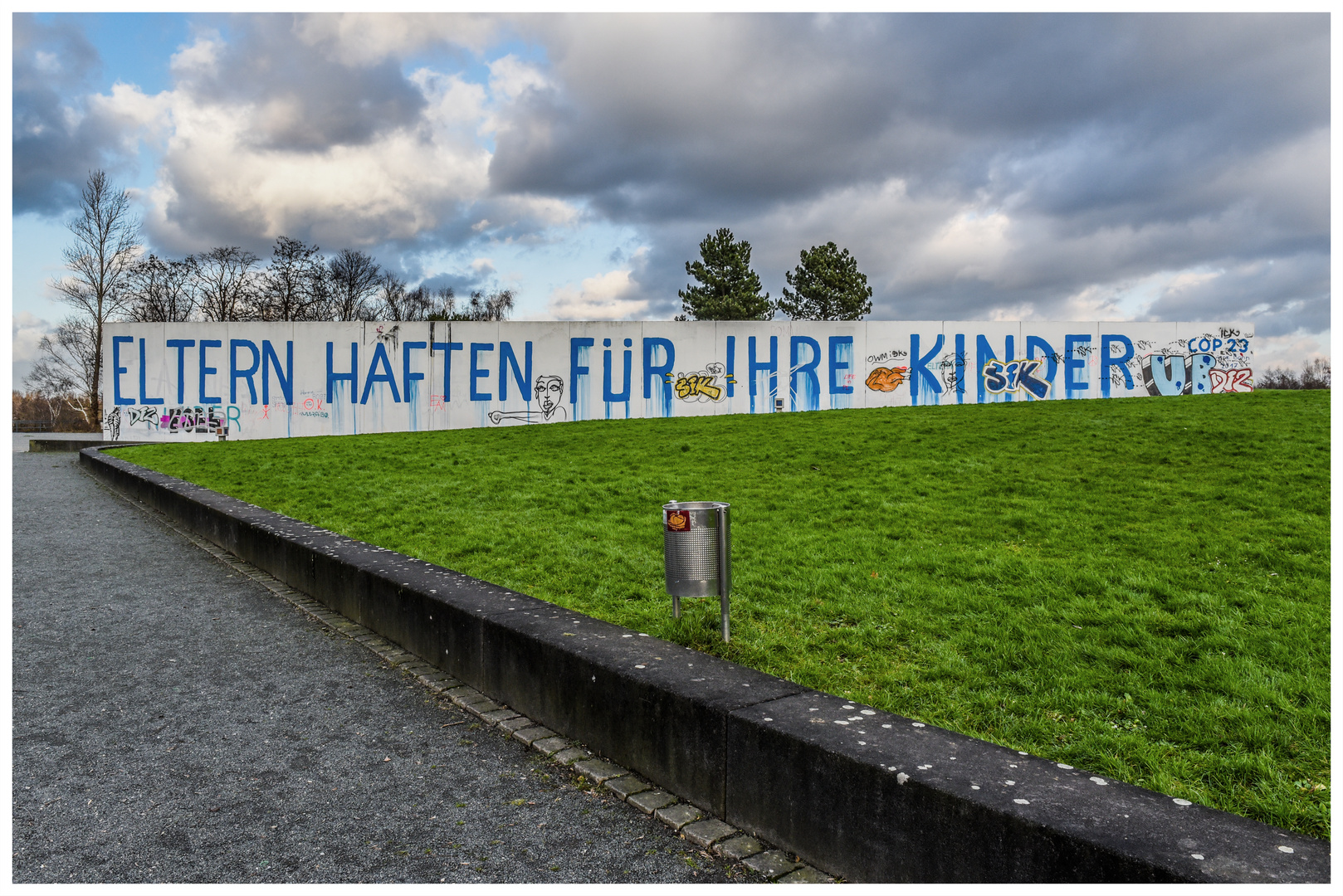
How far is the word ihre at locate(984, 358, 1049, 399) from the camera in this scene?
30312mm

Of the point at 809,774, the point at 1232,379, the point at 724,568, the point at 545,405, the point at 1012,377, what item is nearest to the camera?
the point at 809,774

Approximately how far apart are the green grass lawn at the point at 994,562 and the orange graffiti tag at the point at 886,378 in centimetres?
1407

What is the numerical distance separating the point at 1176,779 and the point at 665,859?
5.86 ft

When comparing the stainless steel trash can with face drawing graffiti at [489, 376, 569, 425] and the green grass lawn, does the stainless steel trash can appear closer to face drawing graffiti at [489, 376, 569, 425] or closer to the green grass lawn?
the green grass lawn

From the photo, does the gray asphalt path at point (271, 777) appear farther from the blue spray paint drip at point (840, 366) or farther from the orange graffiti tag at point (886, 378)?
the orange graffiti tag at point (886, 378)

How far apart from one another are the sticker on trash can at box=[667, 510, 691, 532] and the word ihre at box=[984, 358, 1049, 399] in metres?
27.9

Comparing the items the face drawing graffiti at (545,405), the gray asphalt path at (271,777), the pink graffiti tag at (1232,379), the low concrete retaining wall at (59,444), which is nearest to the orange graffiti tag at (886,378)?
the face drawing graffiti at (545,405)

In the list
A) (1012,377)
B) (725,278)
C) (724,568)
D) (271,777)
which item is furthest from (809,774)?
(725,278)

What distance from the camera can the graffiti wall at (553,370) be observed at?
1119 inches

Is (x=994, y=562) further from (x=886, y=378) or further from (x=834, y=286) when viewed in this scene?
(x=834, y=286)

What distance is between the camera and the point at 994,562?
6.30 m

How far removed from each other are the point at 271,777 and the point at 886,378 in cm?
2788

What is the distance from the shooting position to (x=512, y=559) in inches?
282

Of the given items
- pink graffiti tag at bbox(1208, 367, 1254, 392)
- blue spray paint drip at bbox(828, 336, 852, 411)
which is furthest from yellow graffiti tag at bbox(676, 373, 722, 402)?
pink graffiti tag at bbox(1208, 367, 1254, 392)
